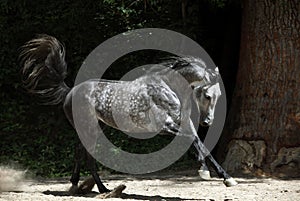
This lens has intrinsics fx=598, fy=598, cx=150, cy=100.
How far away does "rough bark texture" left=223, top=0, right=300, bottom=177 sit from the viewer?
8.09 metres

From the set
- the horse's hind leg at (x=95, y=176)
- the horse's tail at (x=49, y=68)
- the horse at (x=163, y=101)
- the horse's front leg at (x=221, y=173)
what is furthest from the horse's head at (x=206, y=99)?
the horse's tail at (x=49, y=68)

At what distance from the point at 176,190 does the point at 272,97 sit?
2235mm

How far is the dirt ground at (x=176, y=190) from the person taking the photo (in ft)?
19.6

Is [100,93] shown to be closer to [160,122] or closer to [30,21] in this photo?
[160,122]

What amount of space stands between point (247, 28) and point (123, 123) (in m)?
3.25

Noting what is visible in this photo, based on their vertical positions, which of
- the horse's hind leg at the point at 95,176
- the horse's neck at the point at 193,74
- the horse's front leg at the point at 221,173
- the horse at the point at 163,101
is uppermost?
the horse's neck at the point at 193,74

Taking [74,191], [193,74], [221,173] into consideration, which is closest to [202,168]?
[221,173]

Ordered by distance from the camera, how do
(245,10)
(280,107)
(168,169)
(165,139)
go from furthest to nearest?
(165,139), (168,169), (245,10), (280,107)

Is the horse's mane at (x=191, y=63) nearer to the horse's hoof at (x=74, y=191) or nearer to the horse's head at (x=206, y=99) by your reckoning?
the horse's head at (x=206, y=99)

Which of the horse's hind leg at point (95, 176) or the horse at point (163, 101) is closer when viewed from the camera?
the horse at point (163, 101)

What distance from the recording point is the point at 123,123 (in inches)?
241

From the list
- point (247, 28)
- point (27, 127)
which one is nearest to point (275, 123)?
point (247, 28)

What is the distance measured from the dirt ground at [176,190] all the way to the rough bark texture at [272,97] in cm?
50

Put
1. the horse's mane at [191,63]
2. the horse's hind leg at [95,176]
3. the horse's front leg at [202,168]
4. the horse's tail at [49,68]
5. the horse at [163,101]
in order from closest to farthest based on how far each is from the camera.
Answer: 1. the horse's front leg at [202,168]
2. the horse at [163,101]
3. the horse's mane at [191,63]
4. the horse's hind leg at [95,176]
5. the horse's tail at [49,68]
